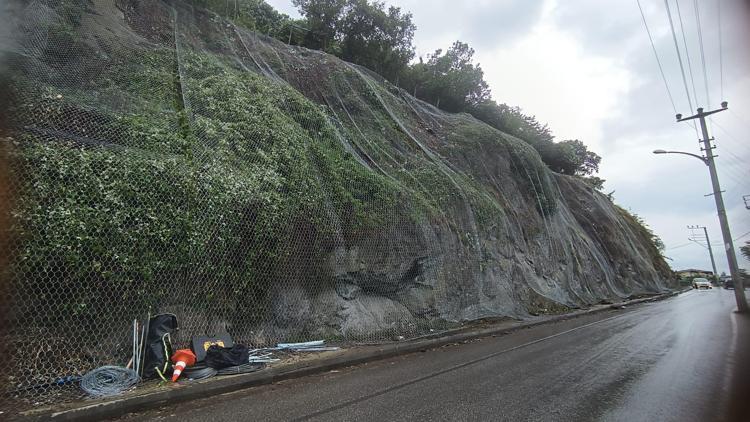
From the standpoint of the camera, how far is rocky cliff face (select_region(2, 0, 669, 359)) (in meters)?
5.12

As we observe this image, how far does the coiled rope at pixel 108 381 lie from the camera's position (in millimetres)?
4309

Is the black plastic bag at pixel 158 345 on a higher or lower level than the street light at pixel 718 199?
lower

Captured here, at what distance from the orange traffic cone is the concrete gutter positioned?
23 cm

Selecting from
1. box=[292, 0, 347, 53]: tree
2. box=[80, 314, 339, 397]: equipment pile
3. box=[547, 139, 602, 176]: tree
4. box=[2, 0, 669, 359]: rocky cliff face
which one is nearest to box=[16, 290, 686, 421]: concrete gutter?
box=[80, 314, 339, 397]: equipment pile

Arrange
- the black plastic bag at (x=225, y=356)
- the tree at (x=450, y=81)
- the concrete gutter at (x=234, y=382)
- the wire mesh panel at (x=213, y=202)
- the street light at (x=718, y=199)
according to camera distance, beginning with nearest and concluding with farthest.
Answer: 1. the concrete gutter at (x=234, y=382)
2. the wire mesh panel at (x=213, y=202)
3. the black plastic bag at (x=225, y=356)
4. the street light at (x=718, y=199)
5. the tree at (x=450, y=81)

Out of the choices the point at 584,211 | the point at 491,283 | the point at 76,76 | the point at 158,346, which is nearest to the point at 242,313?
the point at 158,346

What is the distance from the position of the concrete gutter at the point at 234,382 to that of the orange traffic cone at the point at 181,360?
0.23m

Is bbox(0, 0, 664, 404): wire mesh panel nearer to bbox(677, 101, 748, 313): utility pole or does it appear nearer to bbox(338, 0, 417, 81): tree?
bbox(338, 0, 417, 81): tree

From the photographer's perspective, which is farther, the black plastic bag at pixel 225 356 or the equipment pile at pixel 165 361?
the black plastic bag at pixel 225 356

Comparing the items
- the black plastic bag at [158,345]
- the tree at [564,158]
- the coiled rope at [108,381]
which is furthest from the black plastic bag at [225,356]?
the tree at [564,158]

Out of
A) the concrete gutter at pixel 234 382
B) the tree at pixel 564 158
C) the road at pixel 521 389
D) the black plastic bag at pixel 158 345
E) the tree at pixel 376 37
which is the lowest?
the road at pixel 521 389

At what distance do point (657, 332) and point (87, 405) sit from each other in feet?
37.6

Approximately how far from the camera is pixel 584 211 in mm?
27031

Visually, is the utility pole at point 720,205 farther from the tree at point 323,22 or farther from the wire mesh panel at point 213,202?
the tree at point 323,22
